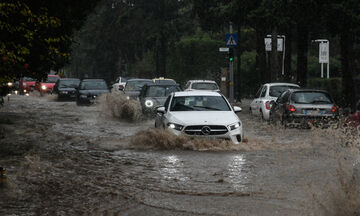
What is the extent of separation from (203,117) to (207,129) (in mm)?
447

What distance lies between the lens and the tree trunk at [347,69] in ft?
93.7

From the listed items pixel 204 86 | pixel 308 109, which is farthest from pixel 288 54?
pixel 308 109

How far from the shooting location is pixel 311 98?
21.1m

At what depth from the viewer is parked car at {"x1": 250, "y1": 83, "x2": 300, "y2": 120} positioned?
2534 centimetres

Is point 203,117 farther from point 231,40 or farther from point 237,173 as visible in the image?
point 231,40

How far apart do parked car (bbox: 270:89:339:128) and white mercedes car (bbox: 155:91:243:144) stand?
4.68m

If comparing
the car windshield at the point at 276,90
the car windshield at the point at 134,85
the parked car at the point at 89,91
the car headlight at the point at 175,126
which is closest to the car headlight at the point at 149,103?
the car windshield at the point at 276,90

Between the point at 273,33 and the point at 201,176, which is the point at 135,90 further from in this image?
the point at 201,176

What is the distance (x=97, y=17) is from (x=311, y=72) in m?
35.4

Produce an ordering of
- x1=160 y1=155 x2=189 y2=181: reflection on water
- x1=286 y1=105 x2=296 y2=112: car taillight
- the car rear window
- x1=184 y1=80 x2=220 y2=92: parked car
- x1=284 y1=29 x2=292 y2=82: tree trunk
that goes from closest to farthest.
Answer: x1=160 y1=155 x2=189 y2=181: reflection on water, x1=286 y1=105 x2=296 y2=112: car taillight, x1=184 y1=80 x2=220 y2=92: parked car, x1=284 y1=29 x2=292 y2=82: tree trunk, the car rear window

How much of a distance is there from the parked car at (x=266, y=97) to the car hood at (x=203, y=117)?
953 centimetres

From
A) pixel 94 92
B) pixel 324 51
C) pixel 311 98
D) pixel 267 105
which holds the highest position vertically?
pixel 324 51

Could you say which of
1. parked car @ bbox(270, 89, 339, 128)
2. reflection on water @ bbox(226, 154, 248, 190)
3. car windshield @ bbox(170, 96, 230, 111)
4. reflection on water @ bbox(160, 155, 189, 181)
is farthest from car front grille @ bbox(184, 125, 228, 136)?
parked car @ bbox(270, 89, 339, 128)

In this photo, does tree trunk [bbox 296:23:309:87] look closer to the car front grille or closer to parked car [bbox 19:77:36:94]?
the car front grille
